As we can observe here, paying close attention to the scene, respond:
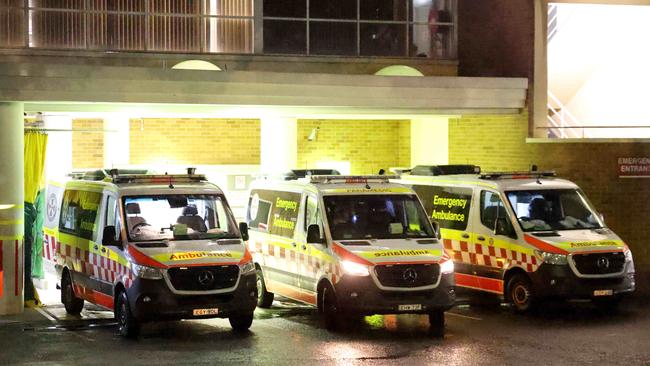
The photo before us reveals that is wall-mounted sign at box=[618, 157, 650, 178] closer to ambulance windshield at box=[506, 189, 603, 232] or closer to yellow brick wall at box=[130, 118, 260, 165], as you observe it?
ambulance windshield at box=[506, 189, 603, 232]

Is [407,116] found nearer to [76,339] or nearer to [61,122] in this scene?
[61,122]

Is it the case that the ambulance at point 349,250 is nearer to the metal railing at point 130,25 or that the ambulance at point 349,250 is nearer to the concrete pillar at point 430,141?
the metal railing at point 130,25

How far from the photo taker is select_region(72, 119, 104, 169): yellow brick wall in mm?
24828

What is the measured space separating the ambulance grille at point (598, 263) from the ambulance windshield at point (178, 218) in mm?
4928

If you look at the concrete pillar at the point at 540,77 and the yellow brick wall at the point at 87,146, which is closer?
the concrete pillar at the point at 540,77

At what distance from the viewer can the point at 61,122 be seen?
23656mm

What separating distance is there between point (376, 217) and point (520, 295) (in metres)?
2.57

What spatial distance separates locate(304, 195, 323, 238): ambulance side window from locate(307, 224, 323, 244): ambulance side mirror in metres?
0.25

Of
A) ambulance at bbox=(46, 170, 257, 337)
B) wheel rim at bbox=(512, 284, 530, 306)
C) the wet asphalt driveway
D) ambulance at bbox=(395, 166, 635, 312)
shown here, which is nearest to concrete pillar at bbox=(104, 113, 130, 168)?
ambulance at bbox=(46, 170, 257, 337)

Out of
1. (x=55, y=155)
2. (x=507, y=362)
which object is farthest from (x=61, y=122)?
(x=507, y=362)

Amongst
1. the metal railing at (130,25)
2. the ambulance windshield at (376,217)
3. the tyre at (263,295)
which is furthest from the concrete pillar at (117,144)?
the ambulance windshield at (376,217)

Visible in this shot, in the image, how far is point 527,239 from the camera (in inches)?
665

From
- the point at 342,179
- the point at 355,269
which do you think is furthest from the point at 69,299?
the point at 355,269

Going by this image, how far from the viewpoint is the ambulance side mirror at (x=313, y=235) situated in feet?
51.4
